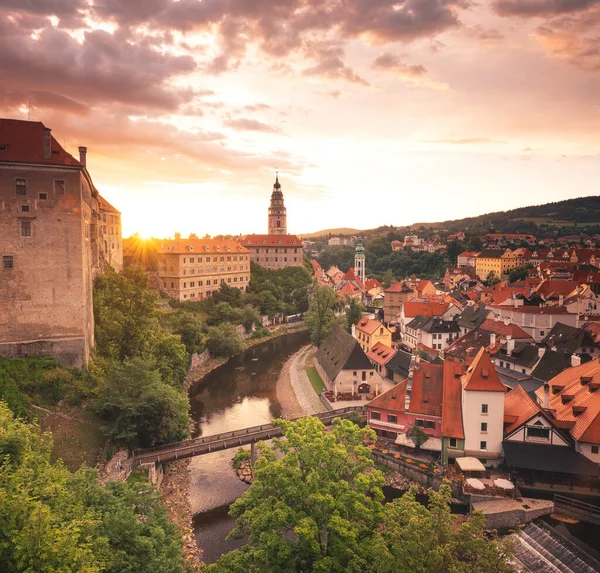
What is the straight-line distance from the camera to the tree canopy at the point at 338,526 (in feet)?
38.8

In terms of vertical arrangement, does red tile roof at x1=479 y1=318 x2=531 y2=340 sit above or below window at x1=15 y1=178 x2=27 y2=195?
below

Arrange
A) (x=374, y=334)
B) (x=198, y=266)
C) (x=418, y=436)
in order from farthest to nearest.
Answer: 1. (x=198, y=266)
2. (x=374, y=334)
3. (x=418, y=436)

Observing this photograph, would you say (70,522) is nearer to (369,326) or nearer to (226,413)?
(226,413)

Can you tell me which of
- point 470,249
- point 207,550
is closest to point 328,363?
point 207,550

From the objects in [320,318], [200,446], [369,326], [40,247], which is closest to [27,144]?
[40,247]

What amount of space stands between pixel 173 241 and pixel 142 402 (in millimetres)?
42313

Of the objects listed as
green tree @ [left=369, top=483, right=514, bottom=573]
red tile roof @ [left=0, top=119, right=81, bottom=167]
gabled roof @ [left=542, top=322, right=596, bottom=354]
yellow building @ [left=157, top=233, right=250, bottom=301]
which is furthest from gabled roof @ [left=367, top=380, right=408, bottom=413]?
yellow building @ [left=157, top=233, right=250, bottom=301]

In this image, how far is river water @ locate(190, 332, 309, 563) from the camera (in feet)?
74.1

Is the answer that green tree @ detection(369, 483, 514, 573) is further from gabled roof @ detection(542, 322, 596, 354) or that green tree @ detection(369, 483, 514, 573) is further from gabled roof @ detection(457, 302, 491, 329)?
gabled roof @ detection(457, 302, 491, 329)

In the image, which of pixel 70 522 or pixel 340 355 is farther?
pixel 340 355

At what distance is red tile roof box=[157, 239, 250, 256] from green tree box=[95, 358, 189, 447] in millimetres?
37956

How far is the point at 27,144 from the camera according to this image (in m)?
26.0

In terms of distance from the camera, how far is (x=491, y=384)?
25359 millimetres

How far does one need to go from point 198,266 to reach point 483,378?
4885 centimetres
